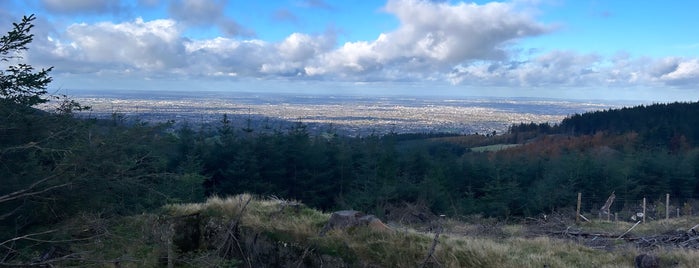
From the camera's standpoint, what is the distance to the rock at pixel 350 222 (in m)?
9.84

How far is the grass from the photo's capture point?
26.7 feet

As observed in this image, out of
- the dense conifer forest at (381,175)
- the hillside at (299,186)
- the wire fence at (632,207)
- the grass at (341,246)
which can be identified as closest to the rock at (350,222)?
the grass at (341,246)

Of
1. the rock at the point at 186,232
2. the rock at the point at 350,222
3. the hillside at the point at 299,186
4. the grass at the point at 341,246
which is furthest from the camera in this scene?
the rock at the point at 186,232

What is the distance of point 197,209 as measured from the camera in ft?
39.2

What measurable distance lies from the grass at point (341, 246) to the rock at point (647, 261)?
15 centimetres

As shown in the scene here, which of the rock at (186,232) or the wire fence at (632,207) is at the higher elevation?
the rock at (186,232)

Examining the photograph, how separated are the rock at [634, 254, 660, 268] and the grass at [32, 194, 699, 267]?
0.15 m

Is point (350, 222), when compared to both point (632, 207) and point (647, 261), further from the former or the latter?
point (632, 207)

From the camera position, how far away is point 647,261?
8234 millimetres

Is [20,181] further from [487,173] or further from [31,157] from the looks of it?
[487,173]

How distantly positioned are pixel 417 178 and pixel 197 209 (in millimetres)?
27766

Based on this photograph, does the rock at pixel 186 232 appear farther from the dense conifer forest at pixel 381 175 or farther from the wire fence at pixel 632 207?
the wire fence at pixel 632 207

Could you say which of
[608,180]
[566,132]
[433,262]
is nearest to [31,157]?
[433,262]

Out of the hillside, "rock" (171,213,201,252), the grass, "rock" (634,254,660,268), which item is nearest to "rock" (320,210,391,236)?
the grass
